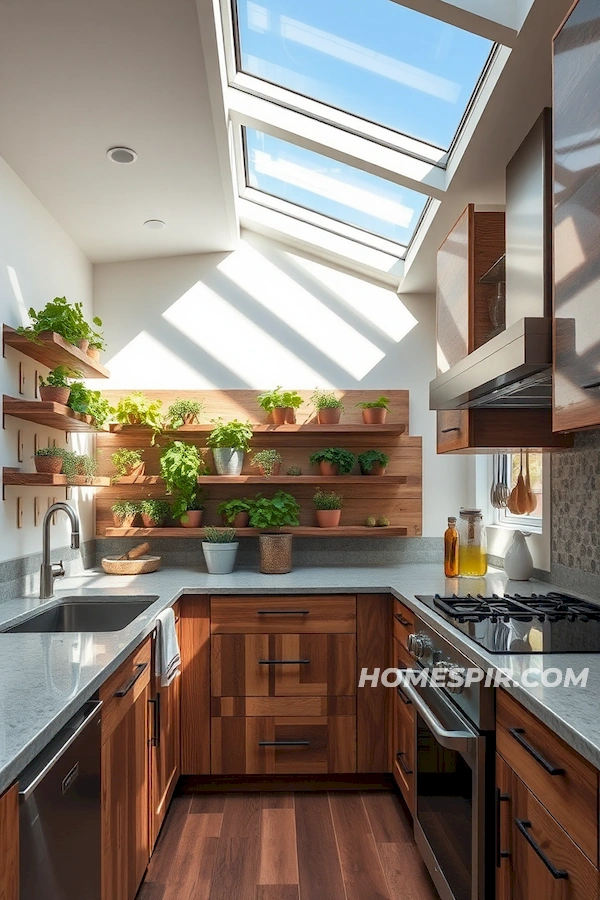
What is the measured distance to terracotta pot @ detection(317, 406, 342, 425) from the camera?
358 centimetres

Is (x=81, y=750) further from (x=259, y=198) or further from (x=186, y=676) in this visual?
(x=259, y=198)

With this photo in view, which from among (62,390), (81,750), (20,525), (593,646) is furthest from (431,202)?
(81,750)

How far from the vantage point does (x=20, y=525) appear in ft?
8.79

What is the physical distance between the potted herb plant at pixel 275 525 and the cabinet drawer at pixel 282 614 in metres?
0.38

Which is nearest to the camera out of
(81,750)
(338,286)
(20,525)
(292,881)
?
(81,750)

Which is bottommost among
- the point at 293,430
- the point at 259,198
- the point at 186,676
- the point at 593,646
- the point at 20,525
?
the point at 186,676

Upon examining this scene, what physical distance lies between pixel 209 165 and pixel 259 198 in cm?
76

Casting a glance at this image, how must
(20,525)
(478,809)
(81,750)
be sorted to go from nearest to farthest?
(81,750) → (478,809) → (20,525)

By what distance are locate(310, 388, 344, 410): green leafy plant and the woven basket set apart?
701 millimetres

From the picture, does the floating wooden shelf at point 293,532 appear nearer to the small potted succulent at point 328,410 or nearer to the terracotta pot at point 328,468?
the terracotta pot at point 328,468

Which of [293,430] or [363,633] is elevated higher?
[293,430]

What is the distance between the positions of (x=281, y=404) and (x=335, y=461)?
1.32ft

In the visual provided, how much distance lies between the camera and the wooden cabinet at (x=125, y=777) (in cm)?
173

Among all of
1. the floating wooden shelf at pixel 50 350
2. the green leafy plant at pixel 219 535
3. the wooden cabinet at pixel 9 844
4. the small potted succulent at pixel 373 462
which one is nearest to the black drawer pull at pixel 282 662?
the green leafy plant at pixel 219 535
